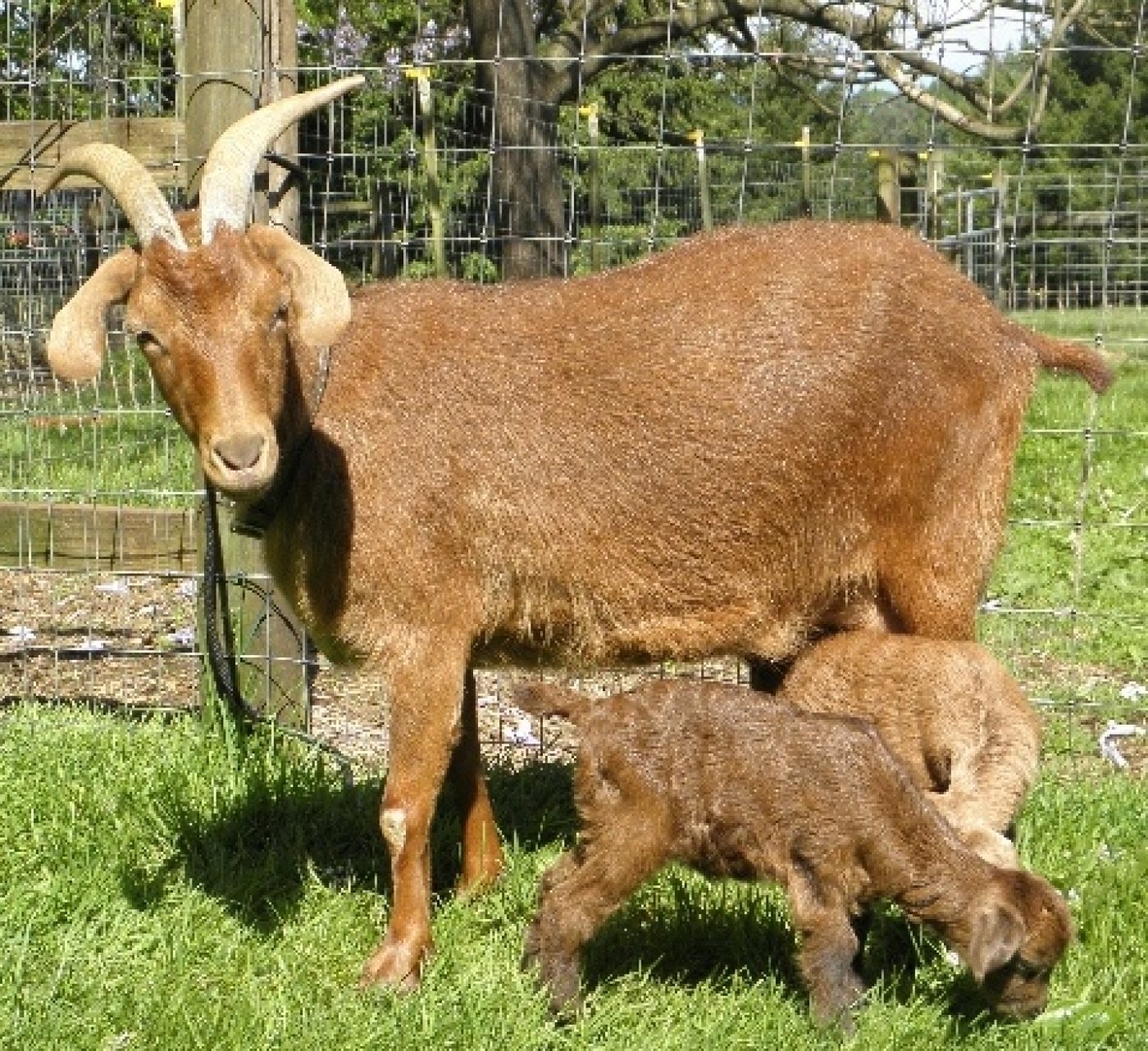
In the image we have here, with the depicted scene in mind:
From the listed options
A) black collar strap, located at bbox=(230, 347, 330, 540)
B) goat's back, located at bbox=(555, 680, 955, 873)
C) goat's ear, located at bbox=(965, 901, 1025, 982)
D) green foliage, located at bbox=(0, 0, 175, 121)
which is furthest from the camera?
green foliage, located at bbox=(0, 0, 175, 121)

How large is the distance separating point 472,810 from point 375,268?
3.08 meters

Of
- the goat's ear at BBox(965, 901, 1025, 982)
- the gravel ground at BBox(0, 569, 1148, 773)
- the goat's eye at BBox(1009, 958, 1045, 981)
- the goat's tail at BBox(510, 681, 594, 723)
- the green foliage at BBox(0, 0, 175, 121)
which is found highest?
the green foliage at BBox(0, 0, 175, 121)

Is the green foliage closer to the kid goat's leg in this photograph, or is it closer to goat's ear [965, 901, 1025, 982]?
the kid goat's leg

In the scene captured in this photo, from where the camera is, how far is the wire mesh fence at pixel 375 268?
6.79 meters

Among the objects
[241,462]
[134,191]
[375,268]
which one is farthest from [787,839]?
[375,268]

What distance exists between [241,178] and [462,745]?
2022mm

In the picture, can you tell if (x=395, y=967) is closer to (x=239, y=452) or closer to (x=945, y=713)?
(x=239, y=452)

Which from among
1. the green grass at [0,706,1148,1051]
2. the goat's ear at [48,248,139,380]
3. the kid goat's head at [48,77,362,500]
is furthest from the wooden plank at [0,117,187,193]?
the green grass at [0,706,1148,1051]

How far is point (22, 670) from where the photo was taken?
24.2ft

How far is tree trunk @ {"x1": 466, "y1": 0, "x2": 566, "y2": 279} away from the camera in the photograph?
721 centimetres

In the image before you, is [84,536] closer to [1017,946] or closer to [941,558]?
[941,558]

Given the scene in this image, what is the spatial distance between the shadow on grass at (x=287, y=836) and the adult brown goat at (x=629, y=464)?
1.22 feet

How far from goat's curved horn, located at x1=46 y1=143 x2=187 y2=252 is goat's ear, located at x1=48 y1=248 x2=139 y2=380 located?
0.38 feet

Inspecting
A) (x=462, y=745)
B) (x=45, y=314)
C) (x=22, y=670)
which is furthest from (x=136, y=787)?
(x=45, y=314)
